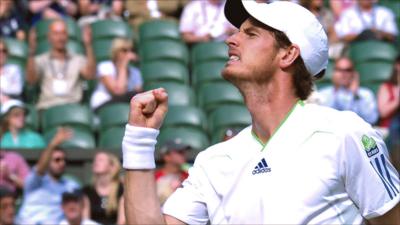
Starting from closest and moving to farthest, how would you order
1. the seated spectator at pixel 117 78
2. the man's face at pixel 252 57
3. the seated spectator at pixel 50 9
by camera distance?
the man's face at pixel 252 57
the seated spectator at pixel 117 78
the seated spectator at pixel 50 9

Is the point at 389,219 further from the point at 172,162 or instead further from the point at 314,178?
the point at 172,162

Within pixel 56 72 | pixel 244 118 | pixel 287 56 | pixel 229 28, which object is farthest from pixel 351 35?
pixel 287 56

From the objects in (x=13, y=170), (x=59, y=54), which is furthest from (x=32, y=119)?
(x=13, y=170)

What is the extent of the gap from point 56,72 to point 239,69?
7.79 meters

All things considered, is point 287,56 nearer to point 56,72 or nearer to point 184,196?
point 184,196

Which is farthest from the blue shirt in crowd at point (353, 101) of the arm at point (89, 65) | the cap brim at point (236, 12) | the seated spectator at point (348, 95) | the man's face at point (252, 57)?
the man's face at point (252, 57)

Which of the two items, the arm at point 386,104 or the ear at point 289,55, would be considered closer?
the ear at point 289,55

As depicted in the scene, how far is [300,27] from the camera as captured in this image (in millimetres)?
3346

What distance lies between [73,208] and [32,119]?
84.5 inches

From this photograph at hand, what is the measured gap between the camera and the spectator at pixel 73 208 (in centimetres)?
835

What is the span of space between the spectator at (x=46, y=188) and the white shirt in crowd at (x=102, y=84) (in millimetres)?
1490

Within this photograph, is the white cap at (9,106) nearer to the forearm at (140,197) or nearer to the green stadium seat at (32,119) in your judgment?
the green stadium seat at (32,119)

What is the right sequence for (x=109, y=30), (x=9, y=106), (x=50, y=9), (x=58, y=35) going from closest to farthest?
(x=9, y=106) → (x=58, y=35) → (x=109, y=30) → (x=50, y=9)

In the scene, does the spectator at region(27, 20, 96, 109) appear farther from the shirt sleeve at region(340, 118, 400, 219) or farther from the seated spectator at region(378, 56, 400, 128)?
the shirt sleeve at region(340, 118, 400, 219)
